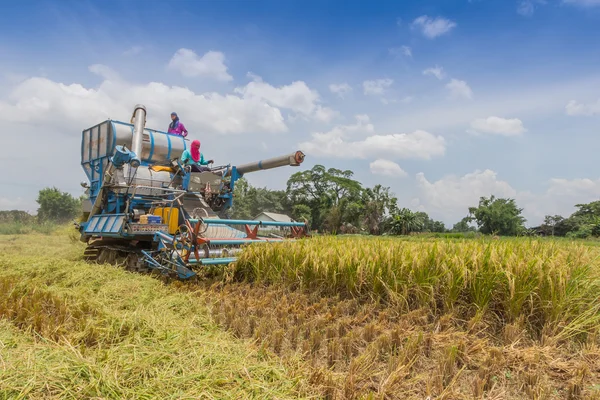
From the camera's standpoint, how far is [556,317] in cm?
327

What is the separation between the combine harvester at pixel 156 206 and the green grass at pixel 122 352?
1.22 m

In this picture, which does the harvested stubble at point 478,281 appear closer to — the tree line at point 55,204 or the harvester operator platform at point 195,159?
the harvester operator platform at point 195,159

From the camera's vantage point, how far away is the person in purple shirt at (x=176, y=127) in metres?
9.55

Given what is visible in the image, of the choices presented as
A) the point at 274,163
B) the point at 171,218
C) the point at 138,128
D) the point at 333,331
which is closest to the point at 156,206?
the point at 171,218

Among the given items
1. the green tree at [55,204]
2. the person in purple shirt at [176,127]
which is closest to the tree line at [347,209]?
the green tree at [55,204]

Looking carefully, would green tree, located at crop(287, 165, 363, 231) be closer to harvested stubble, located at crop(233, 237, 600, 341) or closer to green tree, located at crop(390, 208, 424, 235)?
green tree, located at crop(390, 208, 424, 235)

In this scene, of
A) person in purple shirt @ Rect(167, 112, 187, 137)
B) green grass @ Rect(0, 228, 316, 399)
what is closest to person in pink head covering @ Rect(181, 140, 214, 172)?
person in purple shirt @ Rect(167, 112, 187, 137)

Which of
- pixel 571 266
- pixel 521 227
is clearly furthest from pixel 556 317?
pixel 521 227

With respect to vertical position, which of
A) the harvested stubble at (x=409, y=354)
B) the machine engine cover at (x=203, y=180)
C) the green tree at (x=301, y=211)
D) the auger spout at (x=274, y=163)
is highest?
the green tree at (x=301, y=211)

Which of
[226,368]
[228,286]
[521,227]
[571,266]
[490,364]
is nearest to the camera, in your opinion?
[226,368]

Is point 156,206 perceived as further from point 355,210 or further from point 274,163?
point 355,210

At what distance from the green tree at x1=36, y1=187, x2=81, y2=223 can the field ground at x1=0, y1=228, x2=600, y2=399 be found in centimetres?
5020

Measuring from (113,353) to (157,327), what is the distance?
61cm

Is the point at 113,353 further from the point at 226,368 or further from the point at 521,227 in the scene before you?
the point at 521,227
